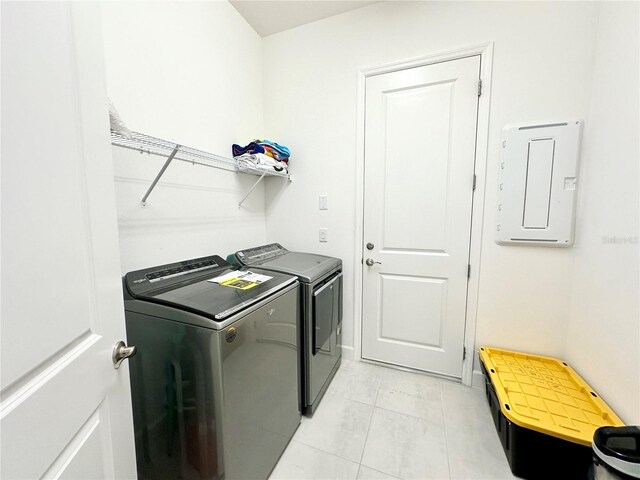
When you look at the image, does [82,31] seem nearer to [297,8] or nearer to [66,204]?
[66,204]

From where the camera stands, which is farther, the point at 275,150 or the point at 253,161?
the point at 275,150

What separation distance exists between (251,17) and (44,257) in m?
2.41

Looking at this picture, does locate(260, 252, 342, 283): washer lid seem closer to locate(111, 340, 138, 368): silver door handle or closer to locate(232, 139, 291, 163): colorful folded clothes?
locate(232, 139, 291, 163): colorful folded clothes

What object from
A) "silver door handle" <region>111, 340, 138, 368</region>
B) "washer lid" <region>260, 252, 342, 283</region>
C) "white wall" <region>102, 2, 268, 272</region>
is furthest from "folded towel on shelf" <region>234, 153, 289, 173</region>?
"silver door handle" <region>111, 340, 138, 368</region>

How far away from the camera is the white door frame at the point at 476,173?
1729mm

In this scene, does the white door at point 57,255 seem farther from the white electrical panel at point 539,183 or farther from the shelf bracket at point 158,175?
the white electrical panel at point 539,183

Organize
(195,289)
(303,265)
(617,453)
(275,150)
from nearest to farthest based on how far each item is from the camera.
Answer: (617,453) < (195,289) < (303,265) < (275,150)

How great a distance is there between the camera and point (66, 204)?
0.52 metres

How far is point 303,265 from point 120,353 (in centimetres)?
118

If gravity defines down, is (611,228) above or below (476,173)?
below

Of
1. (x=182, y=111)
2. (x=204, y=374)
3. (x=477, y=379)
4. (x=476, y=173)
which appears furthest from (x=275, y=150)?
(x=477, y=379)

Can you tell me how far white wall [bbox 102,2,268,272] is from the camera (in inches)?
50.5

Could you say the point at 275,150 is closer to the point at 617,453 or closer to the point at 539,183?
the point at 539,183

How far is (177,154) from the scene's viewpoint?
5.03ft
